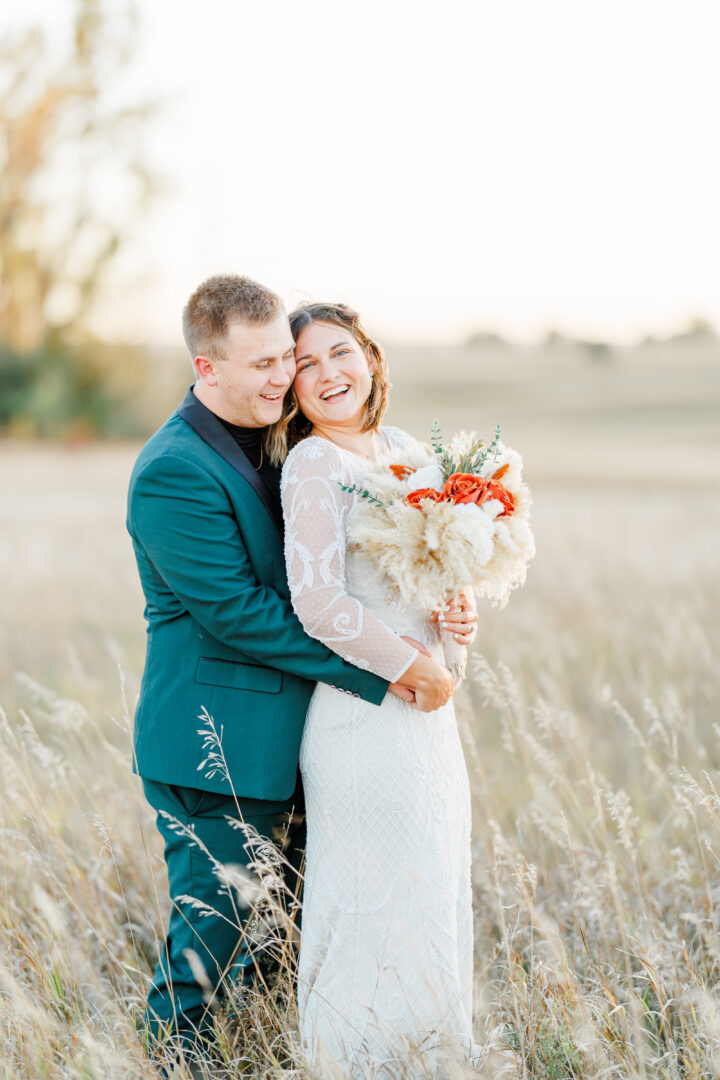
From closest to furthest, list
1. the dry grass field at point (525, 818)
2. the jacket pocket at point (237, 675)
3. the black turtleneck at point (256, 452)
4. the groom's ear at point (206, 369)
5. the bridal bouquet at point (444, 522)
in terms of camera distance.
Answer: the bridal bouquet at point (444, 522) → the dry grass field at point (525, 818) → the jacket pocket at point (237, 675) → the groom's ear at point (206, 369) → the black turtleneck at point (256, 452)

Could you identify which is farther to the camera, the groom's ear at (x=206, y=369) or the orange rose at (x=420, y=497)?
the groom's ear at (x=206, y=369)

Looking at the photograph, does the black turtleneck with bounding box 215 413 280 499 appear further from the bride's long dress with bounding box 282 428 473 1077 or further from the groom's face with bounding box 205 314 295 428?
the bride's long dress with bounding box 282 428 473 1077

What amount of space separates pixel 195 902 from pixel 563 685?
11.7 feet

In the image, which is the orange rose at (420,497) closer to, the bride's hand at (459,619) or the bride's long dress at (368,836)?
the bride's long dress at (368,836)

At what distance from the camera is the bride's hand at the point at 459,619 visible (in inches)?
119

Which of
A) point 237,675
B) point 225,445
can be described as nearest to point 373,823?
point 237,675

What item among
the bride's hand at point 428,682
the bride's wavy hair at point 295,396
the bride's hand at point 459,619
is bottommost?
the bride's hand at point 428,682

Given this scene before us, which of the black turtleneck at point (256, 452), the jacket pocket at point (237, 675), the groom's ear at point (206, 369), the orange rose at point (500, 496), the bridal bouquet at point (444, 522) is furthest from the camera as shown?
the black turtleneck at point (256, 452)

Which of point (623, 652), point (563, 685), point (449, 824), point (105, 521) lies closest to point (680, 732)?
point (563, 685)

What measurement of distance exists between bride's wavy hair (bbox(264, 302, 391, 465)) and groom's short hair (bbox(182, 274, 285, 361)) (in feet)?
0.57

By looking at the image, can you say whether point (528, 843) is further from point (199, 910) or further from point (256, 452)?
point (256, 452)

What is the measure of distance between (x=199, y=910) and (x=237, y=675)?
0.77 meters

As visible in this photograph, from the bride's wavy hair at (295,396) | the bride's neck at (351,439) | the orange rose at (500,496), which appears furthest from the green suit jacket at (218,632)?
the orange rose at (500,496)

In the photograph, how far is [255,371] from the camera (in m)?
3.05
